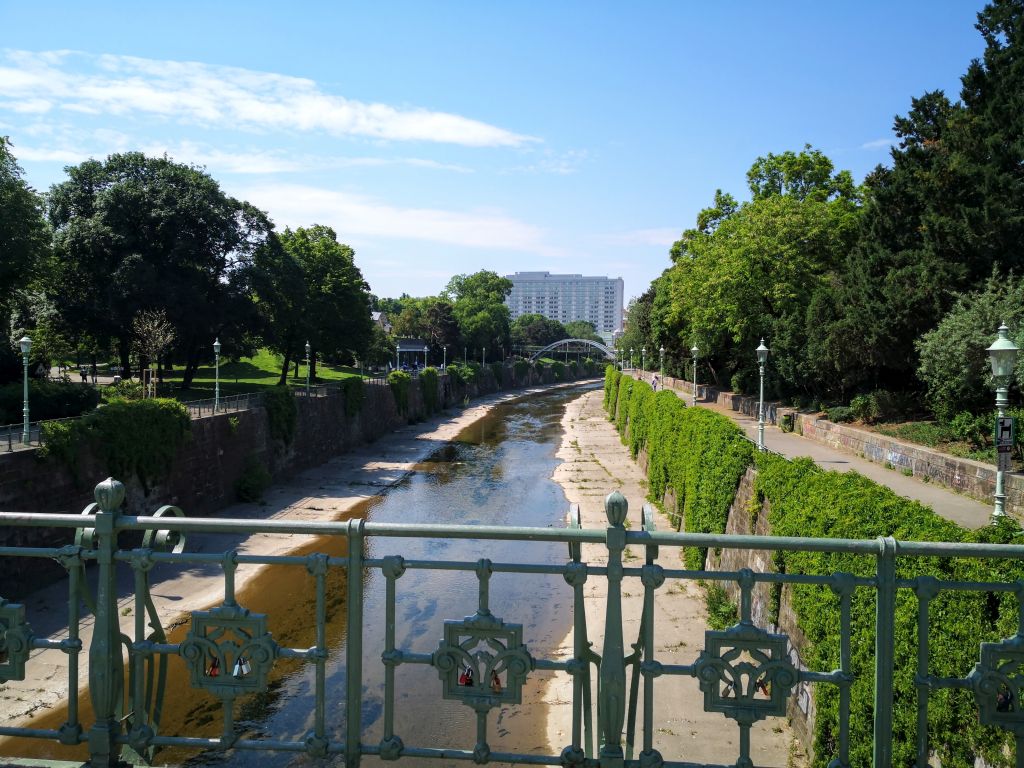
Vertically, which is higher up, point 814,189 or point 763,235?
point 814,189

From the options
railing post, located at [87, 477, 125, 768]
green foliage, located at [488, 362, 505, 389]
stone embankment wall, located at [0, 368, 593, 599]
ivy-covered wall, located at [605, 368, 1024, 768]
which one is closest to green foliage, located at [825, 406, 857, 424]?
ivy-covered wall, located at [605, 368, 1024, 768]

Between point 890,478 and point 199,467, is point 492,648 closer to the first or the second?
point 890,478

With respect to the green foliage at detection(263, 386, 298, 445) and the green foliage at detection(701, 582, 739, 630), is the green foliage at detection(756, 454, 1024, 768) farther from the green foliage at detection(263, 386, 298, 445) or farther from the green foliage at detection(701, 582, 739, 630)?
the green foliage at detection(263, 386, 298, 445)

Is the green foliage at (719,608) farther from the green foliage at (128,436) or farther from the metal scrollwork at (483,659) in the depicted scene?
the green foliage at (128,436)

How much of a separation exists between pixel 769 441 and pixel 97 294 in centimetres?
2821

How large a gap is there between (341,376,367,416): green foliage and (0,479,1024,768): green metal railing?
3888 centimetres

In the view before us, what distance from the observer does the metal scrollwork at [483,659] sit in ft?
10.8

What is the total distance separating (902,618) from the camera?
25.1ft

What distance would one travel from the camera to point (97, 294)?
109 feet

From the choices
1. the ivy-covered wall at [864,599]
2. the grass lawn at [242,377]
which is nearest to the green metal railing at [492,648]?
the ivy-covered wall at [864,599]

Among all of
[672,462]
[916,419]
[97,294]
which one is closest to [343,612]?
[672,462]

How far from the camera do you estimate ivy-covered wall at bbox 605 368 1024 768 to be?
666cm

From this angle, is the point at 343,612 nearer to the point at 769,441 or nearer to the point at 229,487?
the point at 229,487

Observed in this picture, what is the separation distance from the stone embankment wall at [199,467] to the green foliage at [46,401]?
3135 mm
